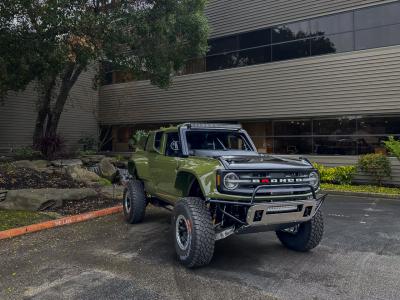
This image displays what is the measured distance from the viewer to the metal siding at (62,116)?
58.9 ft

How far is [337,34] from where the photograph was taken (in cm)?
1407

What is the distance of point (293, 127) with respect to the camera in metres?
15.3

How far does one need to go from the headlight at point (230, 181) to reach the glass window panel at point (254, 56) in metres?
12.3

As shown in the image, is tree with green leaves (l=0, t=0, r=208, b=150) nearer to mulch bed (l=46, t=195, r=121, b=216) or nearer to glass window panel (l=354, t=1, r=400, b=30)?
mulch bed (l=46, t=195, r=121, b=216)

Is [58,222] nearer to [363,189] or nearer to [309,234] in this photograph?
[309,234]

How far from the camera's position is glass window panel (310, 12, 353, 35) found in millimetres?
13812

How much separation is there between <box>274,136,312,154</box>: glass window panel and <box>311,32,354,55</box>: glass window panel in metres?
3.64

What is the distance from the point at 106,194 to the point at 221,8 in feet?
38.3

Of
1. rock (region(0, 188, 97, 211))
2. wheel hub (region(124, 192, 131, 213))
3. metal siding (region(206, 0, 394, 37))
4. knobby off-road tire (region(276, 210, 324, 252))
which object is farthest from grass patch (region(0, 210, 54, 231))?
metal siding (region(206, 0, 394, 37))

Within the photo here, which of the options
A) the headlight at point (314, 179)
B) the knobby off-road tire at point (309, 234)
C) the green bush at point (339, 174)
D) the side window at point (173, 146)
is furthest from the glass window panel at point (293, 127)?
the headlight at point (314, 179)

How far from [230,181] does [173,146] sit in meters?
1.76

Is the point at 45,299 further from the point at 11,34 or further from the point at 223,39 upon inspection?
the point at 223,39

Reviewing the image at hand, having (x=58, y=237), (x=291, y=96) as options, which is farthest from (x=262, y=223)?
(x=291, y=96)

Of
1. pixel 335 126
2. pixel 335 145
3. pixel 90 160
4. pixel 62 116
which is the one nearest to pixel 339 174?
pixel 335 145
